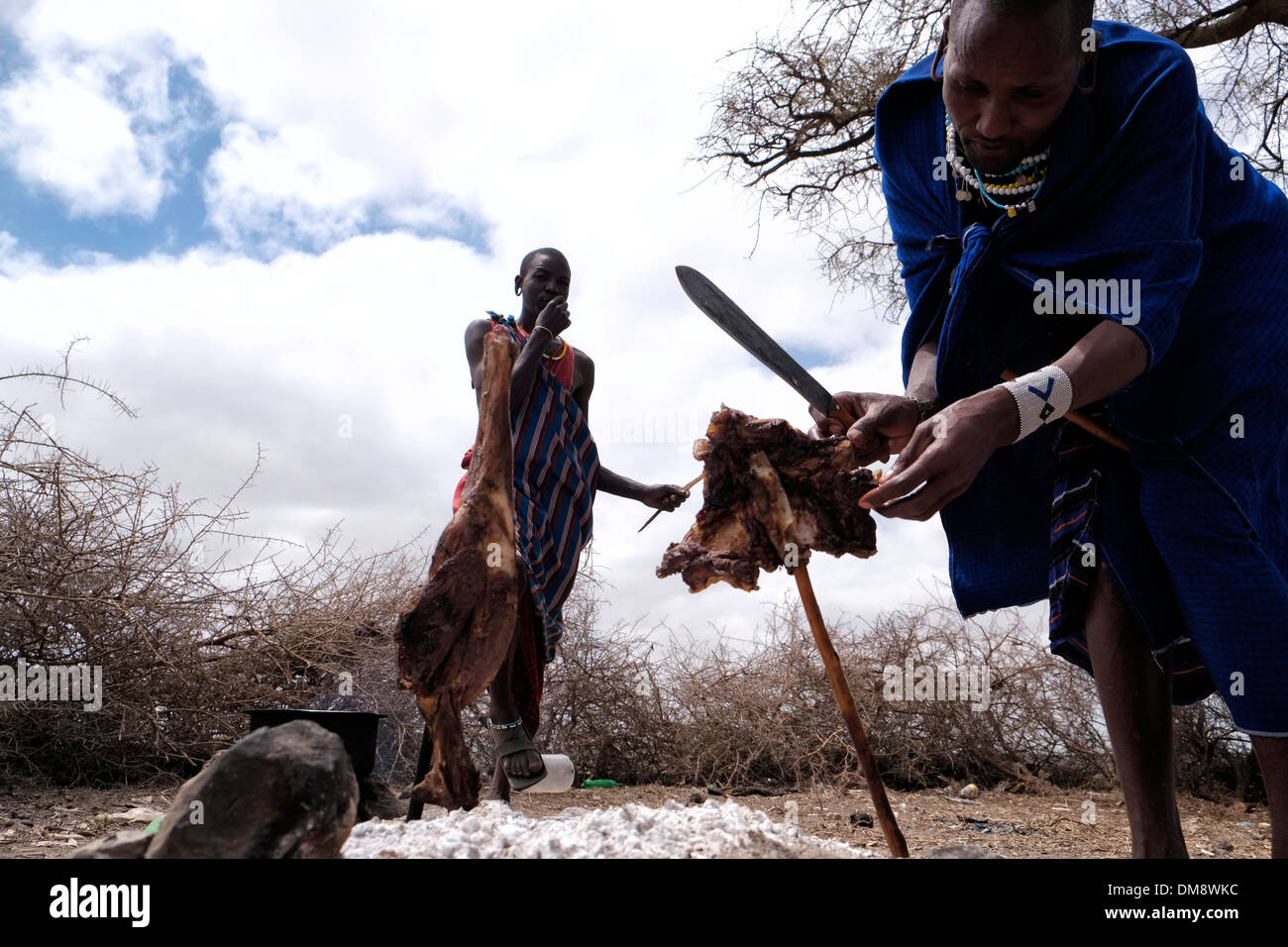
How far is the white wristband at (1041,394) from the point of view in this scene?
6.24ft

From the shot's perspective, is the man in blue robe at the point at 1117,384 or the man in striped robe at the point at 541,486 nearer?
the man in blue robe at the point at 1117,384

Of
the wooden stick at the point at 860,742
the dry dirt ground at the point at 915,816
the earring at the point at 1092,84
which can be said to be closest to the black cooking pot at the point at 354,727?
the dry dirt ground at the point at 915,816

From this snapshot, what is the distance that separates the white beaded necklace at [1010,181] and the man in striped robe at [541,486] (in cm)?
187

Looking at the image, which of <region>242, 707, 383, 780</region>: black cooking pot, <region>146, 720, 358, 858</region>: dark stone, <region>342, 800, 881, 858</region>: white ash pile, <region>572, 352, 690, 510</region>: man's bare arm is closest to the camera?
<region>146, 720, 358, 858</region>: dark stone

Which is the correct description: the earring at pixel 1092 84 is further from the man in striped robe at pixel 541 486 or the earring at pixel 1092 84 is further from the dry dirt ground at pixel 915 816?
the dry dirt ground at pixel 915 816

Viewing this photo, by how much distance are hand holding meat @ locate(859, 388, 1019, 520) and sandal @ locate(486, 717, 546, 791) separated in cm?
216

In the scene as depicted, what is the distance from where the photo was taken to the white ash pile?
175cm

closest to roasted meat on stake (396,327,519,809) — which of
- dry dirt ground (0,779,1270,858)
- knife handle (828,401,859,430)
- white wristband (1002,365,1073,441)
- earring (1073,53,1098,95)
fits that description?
knife handle (828,401,859,430)

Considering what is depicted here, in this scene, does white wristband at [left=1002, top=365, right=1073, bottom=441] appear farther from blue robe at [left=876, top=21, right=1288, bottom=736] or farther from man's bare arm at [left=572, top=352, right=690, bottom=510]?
man's bare arm at [left=572, top=352, right=690, bottom=510]

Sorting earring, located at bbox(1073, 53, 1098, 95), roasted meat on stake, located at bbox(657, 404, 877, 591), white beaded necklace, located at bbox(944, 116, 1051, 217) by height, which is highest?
earring, located at bbox(1073, 53, 1098, 95)
